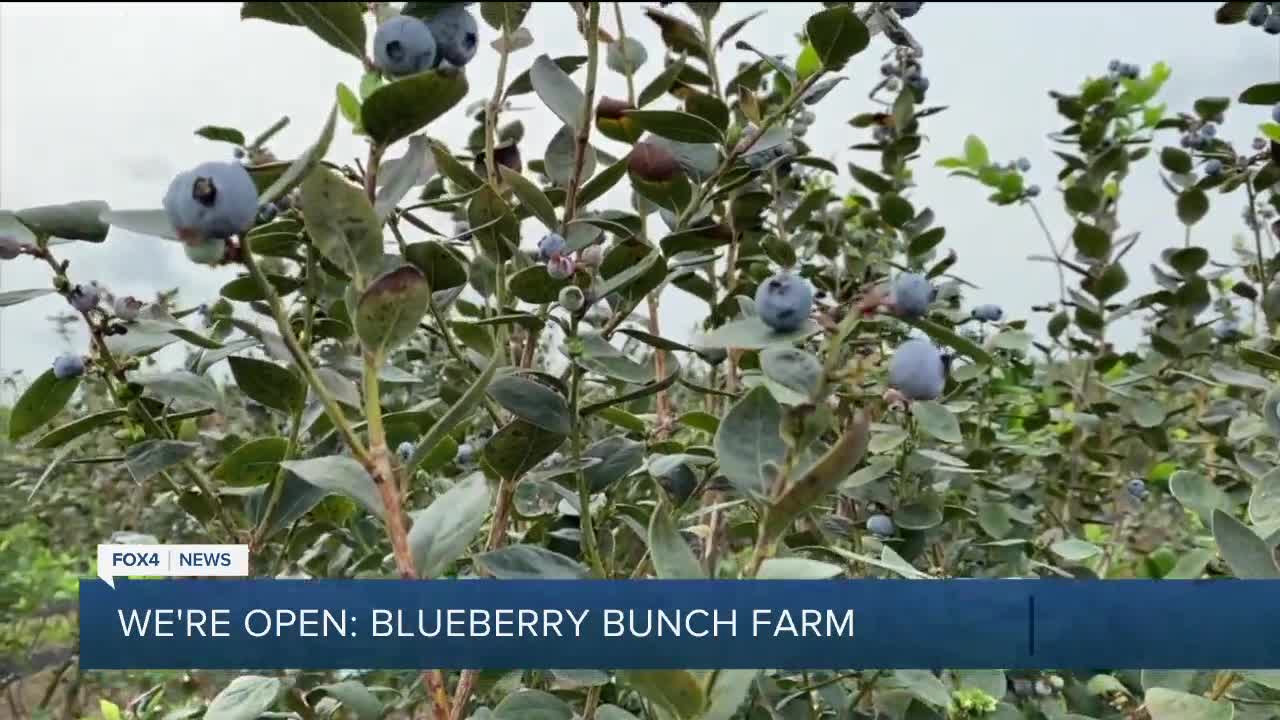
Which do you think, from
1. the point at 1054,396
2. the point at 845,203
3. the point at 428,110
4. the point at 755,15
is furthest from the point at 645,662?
the point at 1054,396

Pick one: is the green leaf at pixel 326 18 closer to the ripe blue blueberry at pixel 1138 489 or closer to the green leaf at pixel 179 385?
the green leaf at pixel 179 385

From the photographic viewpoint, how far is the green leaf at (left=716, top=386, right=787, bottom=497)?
0.69 metres

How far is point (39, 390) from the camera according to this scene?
999 mm

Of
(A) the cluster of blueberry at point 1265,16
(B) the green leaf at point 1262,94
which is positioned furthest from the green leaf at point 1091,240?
(B) the green leaf at point 1262,94

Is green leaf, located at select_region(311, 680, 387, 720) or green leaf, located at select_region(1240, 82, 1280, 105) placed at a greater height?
green leaf, located at select_region(1240, 82, 1280, 105)

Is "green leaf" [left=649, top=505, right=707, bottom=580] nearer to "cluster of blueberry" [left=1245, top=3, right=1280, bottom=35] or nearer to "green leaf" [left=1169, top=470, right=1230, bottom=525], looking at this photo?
"green leaf" [left=1169, top=470, right=1230, bottom=525]

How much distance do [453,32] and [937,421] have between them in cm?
56

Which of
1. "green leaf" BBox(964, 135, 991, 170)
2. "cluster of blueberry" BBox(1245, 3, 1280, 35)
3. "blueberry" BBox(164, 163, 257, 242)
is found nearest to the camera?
"blueberry" BBox(164, 163, 257, 242)

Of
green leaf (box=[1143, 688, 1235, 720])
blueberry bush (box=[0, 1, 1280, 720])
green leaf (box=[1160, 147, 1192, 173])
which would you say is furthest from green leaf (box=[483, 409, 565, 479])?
green leaf (box=[1160, 147, 1192, 173])

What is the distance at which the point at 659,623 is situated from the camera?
2.73 feet

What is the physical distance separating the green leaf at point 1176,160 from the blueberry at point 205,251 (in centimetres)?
185

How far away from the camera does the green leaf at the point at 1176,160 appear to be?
1.94 m

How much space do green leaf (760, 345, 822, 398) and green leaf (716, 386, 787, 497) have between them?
41 millimetres

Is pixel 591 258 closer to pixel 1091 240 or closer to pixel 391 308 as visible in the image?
pixel 391 308
